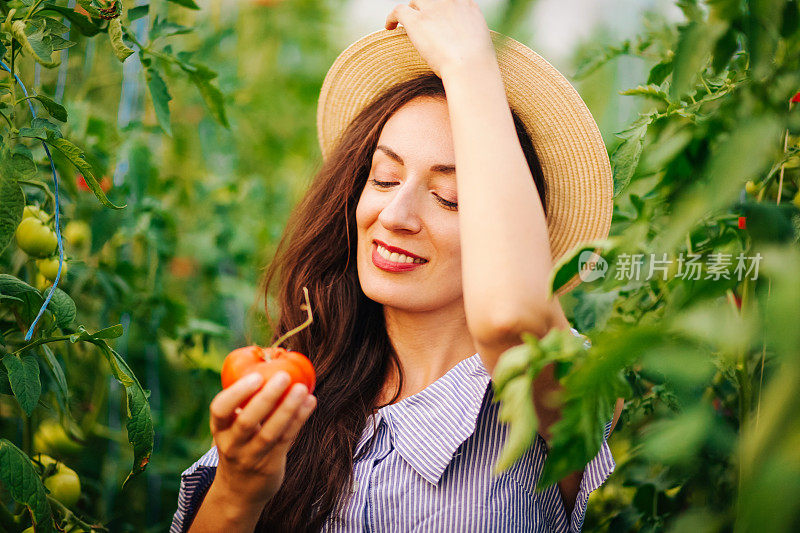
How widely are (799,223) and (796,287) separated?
46 cm

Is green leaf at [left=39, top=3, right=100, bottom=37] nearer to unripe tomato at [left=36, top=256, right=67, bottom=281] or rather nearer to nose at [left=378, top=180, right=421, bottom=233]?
unripe tomato at [left=36, top=256, right=67, bottom=281]

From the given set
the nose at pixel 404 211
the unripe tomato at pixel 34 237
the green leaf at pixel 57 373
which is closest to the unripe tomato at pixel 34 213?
the unripe tomato at pixel 34 237

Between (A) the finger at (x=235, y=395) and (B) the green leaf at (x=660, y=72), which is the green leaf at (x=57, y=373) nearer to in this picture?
(A) the finger at (x=235, y=395)

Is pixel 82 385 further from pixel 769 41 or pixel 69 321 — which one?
pixel 769 41

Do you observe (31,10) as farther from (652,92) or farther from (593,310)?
(593,310)

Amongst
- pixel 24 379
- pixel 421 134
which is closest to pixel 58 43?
pixel 24 379

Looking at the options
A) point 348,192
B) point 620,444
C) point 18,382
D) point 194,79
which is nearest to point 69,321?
point 18,382

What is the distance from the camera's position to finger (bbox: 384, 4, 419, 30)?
112 cm

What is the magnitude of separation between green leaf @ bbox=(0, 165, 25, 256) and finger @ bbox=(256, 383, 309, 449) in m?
0.40

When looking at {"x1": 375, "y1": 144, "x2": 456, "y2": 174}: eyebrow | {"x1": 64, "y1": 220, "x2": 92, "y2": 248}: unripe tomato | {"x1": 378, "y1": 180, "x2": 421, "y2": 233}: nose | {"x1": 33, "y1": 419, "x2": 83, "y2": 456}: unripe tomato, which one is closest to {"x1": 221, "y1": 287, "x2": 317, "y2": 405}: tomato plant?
{"x1": 378, "y1": 180, "x2": 421, "y2": 233}: nose

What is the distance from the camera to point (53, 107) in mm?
914

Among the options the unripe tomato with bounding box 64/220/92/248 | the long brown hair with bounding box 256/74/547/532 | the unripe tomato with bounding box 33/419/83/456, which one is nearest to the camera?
the long brown hair with bounding box 256/74/547/532

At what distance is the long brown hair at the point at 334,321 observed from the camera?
1.16 metres

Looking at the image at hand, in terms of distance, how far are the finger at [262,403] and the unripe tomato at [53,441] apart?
0.75 meters
